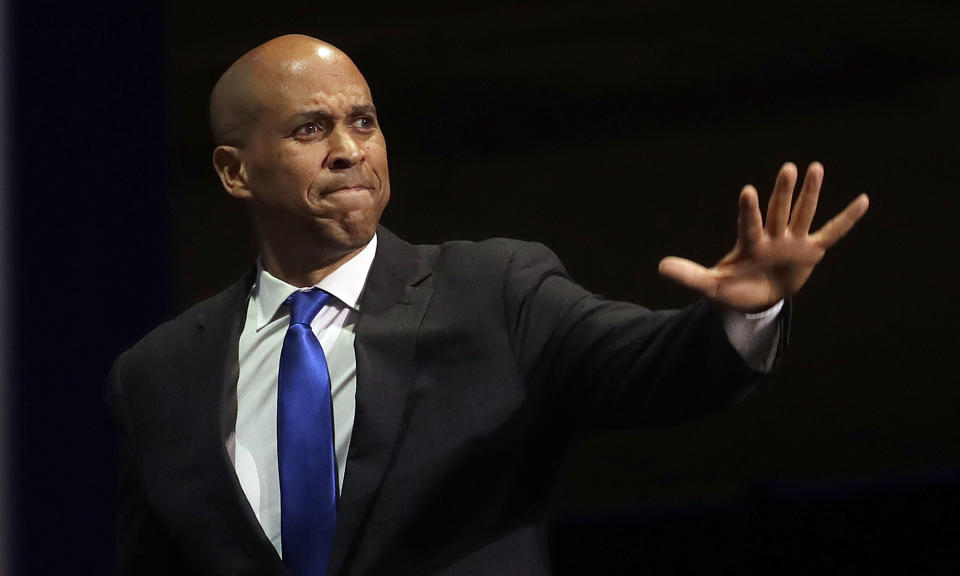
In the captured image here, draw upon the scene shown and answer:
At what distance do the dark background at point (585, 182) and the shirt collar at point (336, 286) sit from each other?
1073 millimetres

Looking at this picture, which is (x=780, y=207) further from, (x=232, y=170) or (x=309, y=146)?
(x=232, y=170)

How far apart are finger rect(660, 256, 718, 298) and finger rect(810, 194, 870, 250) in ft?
0.32

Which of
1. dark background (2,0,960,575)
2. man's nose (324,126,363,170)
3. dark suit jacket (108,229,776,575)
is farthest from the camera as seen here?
dark background (2,0,960,575)

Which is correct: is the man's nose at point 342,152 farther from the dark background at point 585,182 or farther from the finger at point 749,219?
the dark background at point 585,182

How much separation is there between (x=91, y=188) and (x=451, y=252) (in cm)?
144

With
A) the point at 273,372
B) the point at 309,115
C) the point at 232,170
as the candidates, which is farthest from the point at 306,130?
the point at 273,372

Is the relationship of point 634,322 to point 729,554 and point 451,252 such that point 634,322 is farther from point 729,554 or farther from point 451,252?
point 729,554

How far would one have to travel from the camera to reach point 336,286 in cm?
167

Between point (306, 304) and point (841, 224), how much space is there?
60 cm

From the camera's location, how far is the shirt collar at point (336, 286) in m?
1.67

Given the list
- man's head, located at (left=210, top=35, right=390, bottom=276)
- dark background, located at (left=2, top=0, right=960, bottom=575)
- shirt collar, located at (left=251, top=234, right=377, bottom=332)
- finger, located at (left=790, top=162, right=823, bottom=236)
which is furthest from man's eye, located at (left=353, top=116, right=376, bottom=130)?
dark background, located at (left=2, top=0, right=960, bottom=575)

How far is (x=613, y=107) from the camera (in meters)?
2.92

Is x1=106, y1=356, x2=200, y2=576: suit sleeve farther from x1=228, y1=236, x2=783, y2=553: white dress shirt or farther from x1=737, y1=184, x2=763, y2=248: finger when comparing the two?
x1=737, y1=184, x2=763, y2=248: finger

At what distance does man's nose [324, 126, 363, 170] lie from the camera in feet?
5.40
